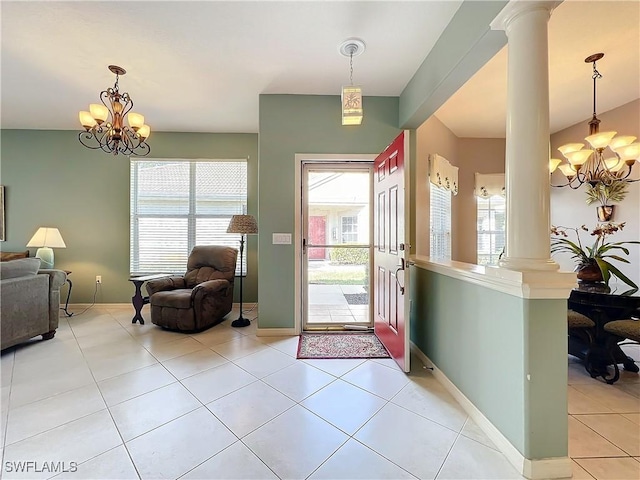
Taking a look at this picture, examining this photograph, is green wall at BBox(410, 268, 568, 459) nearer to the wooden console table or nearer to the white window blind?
the wooden console table

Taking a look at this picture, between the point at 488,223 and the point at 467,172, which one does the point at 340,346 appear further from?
the point at 467,172

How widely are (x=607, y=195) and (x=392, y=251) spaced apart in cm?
326

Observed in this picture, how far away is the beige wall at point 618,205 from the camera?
324cm

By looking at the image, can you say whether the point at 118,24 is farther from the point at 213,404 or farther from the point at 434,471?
the point at 434,471

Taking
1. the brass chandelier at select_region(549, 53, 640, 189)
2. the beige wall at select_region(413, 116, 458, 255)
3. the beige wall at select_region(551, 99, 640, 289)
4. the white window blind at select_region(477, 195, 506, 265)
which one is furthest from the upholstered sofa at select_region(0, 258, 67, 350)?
the beige wall at select_region(551, 99, 640, 289)

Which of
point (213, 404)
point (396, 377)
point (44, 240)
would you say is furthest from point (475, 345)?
point (44, 240)

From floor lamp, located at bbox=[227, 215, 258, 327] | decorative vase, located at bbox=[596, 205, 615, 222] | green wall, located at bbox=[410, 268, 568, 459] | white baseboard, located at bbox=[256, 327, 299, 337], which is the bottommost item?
white baseboard, located at bbox=[256, 327, 299, 337]

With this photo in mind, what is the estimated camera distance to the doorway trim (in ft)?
10.3

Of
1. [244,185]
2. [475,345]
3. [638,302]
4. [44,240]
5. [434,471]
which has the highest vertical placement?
[244,185]

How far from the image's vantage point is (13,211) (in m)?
4.12

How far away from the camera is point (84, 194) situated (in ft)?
13.7

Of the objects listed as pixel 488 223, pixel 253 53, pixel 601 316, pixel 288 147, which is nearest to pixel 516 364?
pixel 601 316

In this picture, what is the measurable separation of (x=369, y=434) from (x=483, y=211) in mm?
3986

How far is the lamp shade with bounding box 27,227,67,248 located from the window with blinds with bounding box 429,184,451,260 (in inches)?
204
